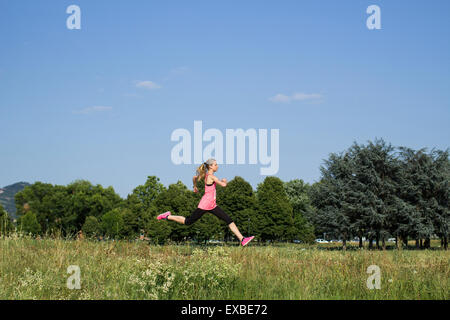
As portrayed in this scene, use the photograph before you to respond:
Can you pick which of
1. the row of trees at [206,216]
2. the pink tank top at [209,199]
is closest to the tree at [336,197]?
the row of trees at [206,216]

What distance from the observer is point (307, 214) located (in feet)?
148

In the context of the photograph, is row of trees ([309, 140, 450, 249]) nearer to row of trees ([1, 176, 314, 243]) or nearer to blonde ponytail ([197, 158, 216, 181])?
row of trees ([1, 176, 314, 243])

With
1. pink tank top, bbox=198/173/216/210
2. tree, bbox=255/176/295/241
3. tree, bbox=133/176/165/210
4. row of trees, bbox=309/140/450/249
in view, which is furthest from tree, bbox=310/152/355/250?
pink tank top, bbox=198/173/216/210

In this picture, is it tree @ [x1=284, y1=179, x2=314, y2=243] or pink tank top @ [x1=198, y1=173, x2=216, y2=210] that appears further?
tree @ [x1=284, y1=179, x2=314, y2=243]

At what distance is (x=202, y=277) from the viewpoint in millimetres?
9742

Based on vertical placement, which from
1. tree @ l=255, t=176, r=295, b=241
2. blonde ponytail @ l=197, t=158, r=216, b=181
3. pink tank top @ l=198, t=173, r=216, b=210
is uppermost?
blonde ponytail @ l=197, t=158, r=216, b=181

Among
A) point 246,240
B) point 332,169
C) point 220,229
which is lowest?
point 220,229

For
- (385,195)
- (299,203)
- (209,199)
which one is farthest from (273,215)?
(209,199)

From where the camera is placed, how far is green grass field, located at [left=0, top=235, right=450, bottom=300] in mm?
9234

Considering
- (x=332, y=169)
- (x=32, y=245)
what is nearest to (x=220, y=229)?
(x=332, y=169)

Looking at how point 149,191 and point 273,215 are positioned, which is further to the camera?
point 149,191

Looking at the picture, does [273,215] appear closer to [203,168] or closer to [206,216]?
[206,216]

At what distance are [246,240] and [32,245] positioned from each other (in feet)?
31.6
